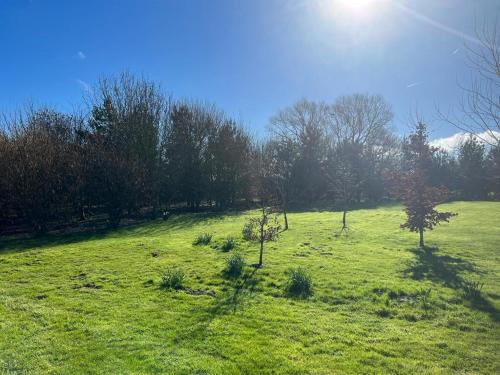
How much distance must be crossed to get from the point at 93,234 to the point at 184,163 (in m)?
14.3

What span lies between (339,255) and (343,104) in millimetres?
39117

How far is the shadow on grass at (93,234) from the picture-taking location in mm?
15641

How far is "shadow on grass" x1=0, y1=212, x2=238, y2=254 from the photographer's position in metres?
15.6

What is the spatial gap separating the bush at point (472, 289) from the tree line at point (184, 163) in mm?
3149

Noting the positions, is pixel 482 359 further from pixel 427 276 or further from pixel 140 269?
pixel 140 269

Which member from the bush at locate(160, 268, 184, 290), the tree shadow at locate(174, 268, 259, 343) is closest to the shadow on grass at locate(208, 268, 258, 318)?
the tree shadow at locate(174, 268, 259, 343)

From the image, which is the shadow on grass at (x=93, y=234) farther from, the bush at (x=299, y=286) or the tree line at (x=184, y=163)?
the bush at (x=299, y=286)

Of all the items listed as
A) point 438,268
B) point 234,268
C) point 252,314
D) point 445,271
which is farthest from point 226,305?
point 438,268

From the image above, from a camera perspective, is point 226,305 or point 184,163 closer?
point 226,305

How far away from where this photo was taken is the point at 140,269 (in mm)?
10367

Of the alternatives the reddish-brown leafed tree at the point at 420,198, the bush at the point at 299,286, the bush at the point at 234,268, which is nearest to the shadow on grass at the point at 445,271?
the reddish-brown leafed tree at the point at 420,198

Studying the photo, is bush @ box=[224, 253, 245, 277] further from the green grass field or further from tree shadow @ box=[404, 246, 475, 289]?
tree shadow @ box=[404, 246, 475, 289]

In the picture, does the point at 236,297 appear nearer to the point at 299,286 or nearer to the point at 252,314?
the point at 252,314

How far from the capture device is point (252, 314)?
22.1ft
